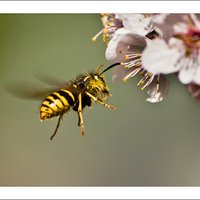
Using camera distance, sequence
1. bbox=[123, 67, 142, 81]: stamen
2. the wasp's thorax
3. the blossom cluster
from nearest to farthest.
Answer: the blossom cluster → bbox=[123, 67, 142, 81]: stamen → the wasp's thorax

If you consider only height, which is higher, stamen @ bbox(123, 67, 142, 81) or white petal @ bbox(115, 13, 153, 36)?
white petal @ bbox(115, 13, 153, 36)

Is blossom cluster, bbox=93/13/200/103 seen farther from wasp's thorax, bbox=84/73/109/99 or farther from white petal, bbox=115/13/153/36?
wasp's thorax, bbox=84/73/109/99

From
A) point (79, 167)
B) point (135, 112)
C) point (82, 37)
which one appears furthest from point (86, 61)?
point (79, 167)

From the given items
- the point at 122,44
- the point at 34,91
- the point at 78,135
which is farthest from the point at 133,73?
the point at 78,135

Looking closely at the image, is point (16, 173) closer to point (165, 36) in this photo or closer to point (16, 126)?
point (16, 126)

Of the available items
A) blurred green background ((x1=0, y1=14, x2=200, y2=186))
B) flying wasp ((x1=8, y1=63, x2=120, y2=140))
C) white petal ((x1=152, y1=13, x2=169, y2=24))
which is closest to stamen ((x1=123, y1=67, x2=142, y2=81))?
flying wasp ((x1=8, y1=63, x2=120, y2=140))

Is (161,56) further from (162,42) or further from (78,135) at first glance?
(78,135)
